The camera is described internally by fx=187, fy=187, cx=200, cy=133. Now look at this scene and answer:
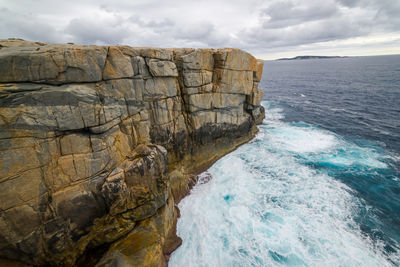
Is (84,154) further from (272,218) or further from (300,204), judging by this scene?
(300,204)

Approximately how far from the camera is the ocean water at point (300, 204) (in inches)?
619

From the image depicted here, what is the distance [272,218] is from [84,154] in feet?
59.3

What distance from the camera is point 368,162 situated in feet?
89.6

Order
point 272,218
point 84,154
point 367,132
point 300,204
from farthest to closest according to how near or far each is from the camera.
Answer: point 367,132
point 300,204
point 272,218
point 84,154

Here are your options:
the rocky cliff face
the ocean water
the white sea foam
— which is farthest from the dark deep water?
the rocky cliff face

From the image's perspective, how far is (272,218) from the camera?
18.9 metres

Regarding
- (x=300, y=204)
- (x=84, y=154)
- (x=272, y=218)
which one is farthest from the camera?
(x=300, y=204)

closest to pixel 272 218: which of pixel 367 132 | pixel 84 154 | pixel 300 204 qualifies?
pixel 300 204

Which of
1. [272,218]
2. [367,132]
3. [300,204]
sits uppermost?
[367,132]

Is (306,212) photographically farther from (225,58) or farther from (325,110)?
(325,110)

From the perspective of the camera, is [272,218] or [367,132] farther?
[367,132]

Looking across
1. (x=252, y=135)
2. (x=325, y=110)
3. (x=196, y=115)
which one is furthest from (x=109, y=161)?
(x=325, y=110)

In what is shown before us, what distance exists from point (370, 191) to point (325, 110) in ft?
112

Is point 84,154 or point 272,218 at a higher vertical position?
point 84,154
